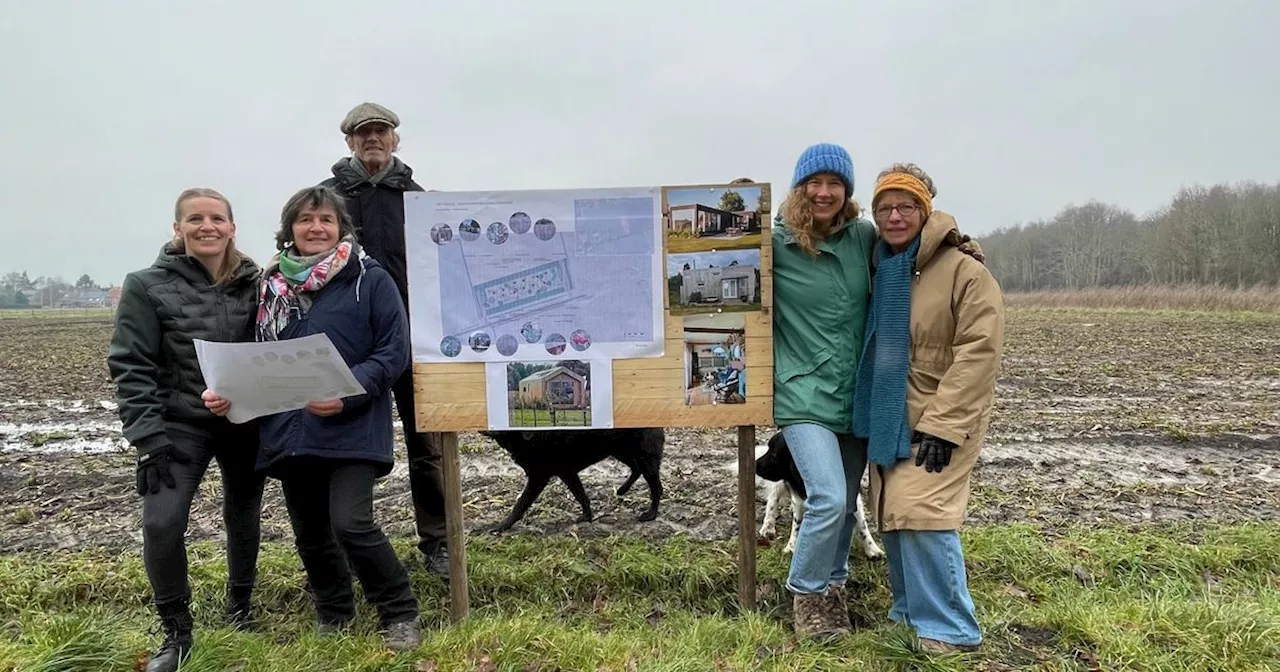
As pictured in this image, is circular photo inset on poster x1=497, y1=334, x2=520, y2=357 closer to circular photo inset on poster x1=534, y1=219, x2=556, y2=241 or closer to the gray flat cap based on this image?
circular photo inset on poster x1=534, y1=219, x2=556, y2=241

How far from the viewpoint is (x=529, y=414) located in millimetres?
3545

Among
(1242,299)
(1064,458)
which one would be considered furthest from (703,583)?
(1242,299)

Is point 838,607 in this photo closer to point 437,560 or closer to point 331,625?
point 437,560

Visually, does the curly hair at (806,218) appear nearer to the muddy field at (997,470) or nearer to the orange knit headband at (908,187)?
the orange knit headband at (908,187)

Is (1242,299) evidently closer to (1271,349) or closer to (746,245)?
(1271,349)

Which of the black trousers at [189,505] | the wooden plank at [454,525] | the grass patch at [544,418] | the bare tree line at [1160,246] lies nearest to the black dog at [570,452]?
the wooden plank at [454,525]

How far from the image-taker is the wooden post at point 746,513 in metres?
3.71

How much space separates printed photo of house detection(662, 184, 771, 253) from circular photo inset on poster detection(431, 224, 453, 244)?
1054 mm

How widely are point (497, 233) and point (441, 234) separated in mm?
274

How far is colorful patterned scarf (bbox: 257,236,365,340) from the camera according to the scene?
3.18 meters

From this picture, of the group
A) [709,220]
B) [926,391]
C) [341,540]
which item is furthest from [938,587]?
[341,540]

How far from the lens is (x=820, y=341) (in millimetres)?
3367

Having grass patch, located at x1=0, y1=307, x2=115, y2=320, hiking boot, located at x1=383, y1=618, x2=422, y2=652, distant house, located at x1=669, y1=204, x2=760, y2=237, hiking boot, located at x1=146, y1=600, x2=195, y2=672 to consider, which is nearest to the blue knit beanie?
distant house, located at x1=669, y1=204, x2=760, y2=237

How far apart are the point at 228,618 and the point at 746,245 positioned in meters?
3.36
